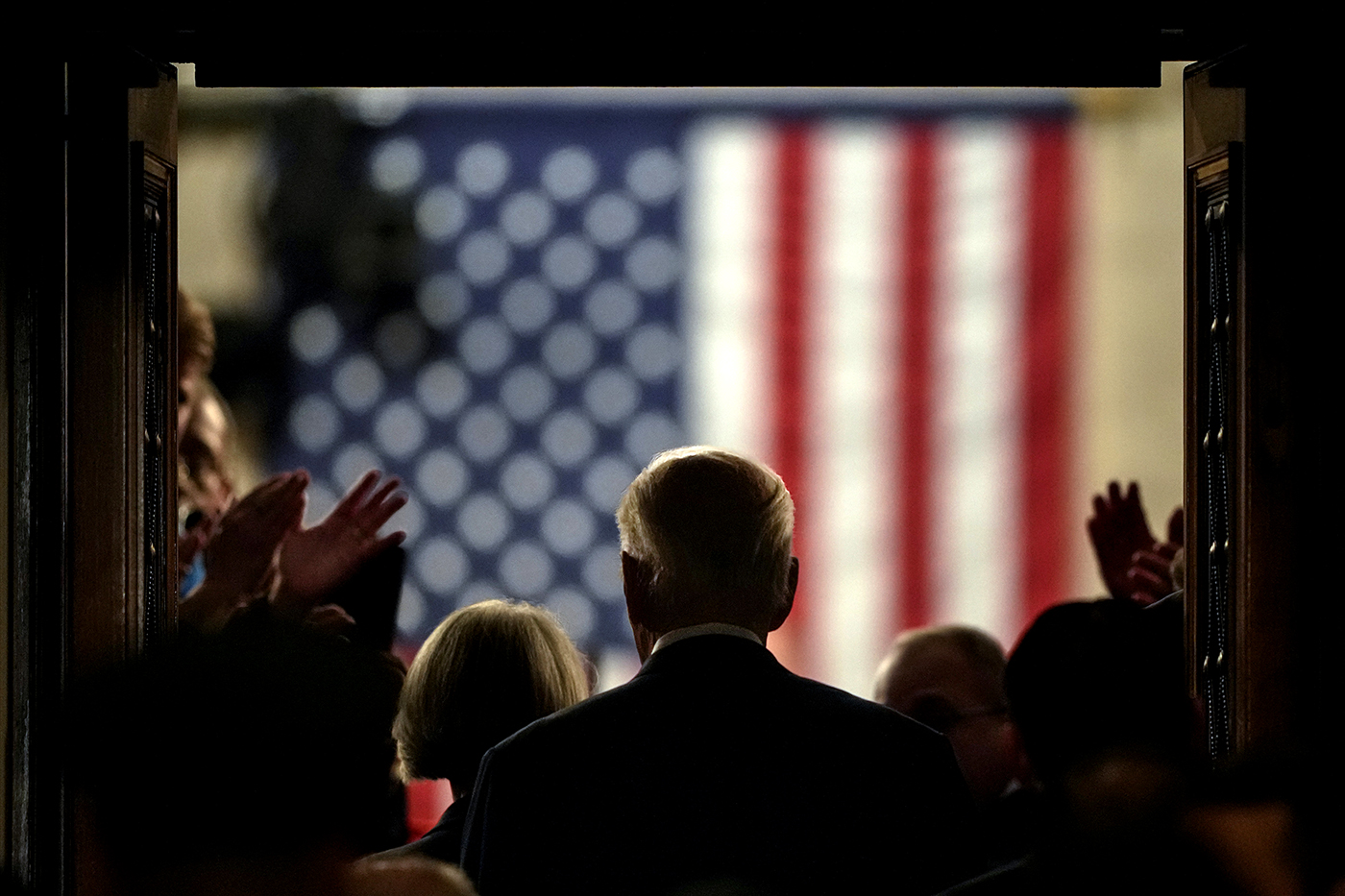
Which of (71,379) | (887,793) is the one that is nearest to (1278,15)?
(887,793)

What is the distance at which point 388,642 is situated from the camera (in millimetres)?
3217

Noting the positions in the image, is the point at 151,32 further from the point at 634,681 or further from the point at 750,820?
the point at 750,820

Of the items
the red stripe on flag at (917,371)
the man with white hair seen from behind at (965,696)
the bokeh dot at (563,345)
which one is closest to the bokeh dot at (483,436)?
the bokeh dot at (563,345)

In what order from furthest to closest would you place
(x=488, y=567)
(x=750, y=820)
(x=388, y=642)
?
(x=488, y=567)
(x=388, y=642)
(x=750, y=820)

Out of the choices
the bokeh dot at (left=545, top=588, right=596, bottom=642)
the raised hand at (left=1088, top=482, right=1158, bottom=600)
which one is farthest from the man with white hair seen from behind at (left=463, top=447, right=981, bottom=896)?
the bokeh dot at (left=545, top=588, right=596, bottom=642)

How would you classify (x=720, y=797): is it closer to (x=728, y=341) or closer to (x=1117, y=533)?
(x=1117, y=533)

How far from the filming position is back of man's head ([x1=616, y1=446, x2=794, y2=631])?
81.2 inches

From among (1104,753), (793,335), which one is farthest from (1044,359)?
(1104,753)

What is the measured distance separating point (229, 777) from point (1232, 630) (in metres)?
1.43

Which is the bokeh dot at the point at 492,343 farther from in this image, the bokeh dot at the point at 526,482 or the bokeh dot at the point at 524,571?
the bokeh dot at the point at 524,571

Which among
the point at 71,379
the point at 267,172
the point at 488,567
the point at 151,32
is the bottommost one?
the point at 488,567

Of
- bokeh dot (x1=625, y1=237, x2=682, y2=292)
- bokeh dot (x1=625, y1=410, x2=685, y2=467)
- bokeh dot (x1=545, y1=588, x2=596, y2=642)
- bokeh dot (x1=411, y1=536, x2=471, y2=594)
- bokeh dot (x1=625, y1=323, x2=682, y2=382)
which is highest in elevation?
bokeh dot (x1=625, y1=237, x2=682, y2=292)

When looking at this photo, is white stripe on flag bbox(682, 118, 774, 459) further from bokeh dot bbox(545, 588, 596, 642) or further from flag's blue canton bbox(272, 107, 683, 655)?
bokeh dot bbox(545, 588, 596, 642)

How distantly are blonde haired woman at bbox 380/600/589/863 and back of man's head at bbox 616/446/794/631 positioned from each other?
28cm
